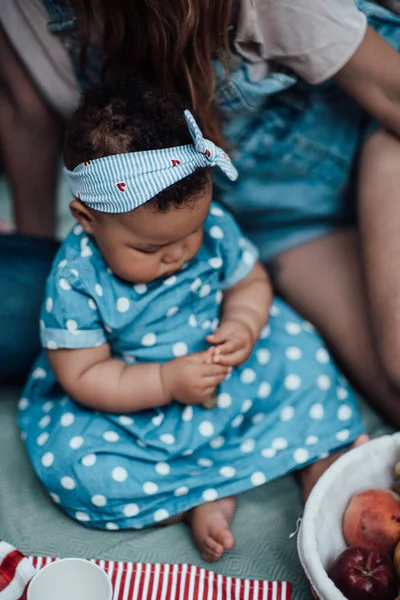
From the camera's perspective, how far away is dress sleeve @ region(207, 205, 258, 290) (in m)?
1.20

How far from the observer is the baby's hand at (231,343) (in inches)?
43.7

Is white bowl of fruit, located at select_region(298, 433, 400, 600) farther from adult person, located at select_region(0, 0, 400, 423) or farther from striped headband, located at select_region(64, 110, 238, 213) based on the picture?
striped headband, located at select_region(64, 110, 238, 213)

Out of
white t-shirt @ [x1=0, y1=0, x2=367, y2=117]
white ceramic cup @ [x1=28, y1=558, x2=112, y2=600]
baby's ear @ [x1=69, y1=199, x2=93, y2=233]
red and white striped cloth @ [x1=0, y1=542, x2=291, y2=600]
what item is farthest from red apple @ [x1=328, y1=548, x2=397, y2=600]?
white t-shirt @ [x1=0, y1=0, x2=367, y2=117]

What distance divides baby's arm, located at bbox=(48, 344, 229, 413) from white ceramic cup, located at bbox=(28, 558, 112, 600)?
0.83 feet

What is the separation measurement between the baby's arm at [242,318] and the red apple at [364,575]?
313mm

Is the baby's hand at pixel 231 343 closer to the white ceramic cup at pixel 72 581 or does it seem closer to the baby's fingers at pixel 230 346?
the baby's fingers at pixel 230 346

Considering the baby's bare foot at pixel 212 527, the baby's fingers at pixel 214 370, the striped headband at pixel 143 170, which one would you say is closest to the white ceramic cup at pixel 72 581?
the baby's bare foot at pixel 212 527

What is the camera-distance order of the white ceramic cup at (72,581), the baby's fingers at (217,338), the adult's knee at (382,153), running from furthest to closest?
the adult's knee at (382,153)
the baby's fingers at (217,338)
the white ceramic cup at (72,581)

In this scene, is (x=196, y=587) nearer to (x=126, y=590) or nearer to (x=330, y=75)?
(x=126, y=590)

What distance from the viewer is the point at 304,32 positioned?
43.8 inches

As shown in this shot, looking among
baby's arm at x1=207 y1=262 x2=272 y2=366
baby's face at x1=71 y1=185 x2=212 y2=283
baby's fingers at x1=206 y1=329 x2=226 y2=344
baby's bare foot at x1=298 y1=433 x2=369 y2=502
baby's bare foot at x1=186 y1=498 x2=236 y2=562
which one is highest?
baby's face at x1=71 y1=185 x2=212 y2=283

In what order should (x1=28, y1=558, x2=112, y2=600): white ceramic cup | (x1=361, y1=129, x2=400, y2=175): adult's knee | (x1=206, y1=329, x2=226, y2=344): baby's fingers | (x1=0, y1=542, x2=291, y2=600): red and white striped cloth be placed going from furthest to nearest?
(x1=361, y1=129, x2=400, y2=175): adult's knee
(x1=206, y1=329, x2=226, y2=344): baby's fingers
(x1=0, y1=542, x2=291, y2=600): red and white striped cloth
(x1=28, y1=558, x2=112, y2=600): white ceramic cup

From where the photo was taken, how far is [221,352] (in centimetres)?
112

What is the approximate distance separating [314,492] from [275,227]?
539mm
